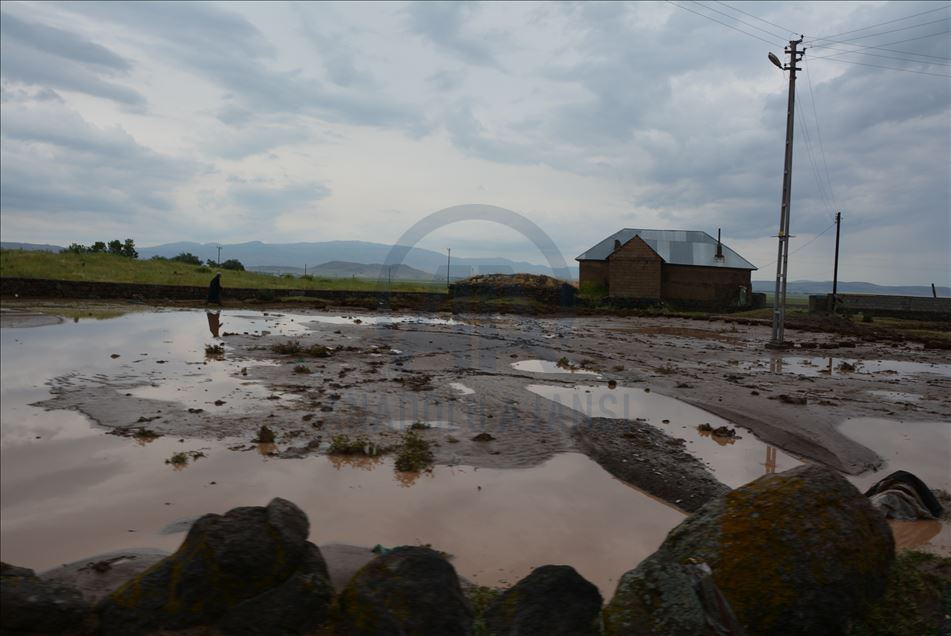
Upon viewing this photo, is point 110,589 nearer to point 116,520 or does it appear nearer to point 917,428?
point 116,520

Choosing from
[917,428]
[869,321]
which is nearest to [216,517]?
[917,428]

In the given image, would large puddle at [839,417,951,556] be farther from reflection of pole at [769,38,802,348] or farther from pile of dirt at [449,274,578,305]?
pile of dirt at [449,274,578,305]

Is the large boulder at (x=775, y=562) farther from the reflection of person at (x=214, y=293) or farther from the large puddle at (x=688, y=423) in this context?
the reflection of person at (x=214, y=293)

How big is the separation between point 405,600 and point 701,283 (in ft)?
157

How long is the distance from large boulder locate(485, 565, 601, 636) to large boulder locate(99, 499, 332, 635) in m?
1.12

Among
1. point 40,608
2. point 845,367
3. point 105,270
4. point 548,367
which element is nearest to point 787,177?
point 845,367

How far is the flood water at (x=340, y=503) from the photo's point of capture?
5.57 meters

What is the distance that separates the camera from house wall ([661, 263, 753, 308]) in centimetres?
4806

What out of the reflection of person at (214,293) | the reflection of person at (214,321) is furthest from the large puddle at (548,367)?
the reflection of person at (214,293)

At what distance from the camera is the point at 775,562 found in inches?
160

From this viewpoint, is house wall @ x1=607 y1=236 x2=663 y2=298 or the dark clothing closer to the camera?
the dark clothing

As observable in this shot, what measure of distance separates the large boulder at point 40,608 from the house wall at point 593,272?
159 ft

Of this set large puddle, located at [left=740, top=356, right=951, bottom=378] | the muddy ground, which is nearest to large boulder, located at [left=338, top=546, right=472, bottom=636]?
the muddy ground

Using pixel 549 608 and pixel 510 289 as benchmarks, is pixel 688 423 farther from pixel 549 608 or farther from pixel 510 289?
pixel 510 289
